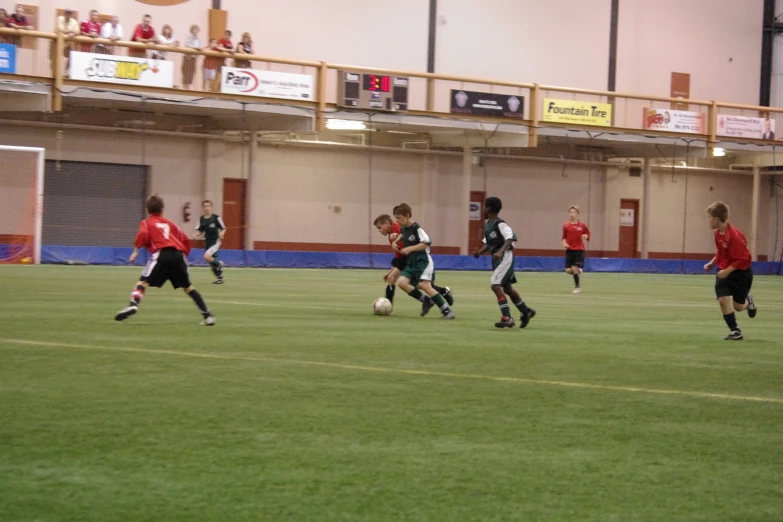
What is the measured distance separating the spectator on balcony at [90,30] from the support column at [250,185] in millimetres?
7378

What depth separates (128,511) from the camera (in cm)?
499

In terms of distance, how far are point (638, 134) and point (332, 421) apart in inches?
1426

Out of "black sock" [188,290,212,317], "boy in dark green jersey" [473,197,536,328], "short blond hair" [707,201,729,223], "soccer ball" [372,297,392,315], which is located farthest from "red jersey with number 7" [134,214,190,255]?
"short blond hair" [707,201,729,223]

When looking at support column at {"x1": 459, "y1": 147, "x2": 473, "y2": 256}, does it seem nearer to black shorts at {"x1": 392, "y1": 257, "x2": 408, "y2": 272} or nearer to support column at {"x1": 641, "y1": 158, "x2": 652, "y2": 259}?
support column at {"x1": 641, "y1": 158, "x2": 652, "y2": 259}

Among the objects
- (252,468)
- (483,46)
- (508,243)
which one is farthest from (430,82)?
(252,468)

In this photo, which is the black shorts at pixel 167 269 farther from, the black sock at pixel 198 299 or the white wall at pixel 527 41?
the white wall at pixel 527 41

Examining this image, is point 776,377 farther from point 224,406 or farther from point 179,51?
point 179,51

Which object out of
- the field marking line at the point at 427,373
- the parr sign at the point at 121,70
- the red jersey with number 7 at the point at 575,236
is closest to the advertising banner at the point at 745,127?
the red jersey with number 7 at the point at 575,236

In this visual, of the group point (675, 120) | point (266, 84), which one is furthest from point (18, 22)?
point (675, 120)

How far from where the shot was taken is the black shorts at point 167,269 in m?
13.5

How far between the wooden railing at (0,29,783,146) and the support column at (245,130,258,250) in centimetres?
312

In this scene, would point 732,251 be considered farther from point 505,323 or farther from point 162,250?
point 162,250

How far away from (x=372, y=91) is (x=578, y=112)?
822cm

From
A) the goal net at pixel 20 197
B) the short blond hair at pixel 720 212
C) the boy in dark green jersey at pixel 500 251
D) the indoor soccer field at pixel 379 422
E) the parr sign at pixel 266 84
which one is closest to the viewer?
the indoor soccer field at pixel 379 422
